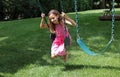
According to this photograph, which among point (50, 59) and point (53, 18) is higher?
point (53, 18)

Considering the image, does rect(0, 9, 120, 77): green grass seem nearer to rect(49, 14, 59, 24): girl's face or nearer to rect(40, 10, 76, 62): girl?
rect(40, 10, 76, 62): girl

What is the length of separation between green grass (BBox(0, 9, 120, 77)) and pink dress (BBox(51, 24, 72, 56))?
475 millimetres

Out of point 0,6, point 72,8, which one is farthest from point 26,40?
point 72,8

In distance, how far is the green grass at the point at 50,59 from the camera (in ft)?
21.9

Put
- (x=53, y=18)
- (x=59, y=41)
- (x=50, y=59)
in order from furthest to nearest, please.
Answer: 1. (x=50, y=59)
2. (x=59, y=41)
3. (x=53, y=18)

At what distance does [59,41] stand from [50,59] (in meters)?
1.40

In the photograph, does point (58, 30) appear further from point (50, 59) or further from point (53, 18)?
point (50, 59)

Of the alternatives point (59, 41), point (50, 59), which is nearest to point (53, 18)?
point (59, 41)

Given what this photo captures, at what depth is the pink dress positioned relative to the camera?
6430mm

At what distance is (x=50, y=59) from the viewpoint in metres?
7.84

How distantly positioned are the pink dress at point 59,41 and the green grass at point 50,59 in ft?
1.56

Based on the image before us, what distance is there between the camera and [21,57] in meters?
8.18

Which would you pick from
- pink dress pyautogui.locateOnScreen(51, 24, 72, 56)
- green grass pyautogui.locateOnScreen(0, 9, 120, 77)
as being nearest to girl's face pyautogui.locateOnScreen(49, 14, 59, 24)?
pink dress pyautogui.locateOnScreen(51, 24, 72, 56)

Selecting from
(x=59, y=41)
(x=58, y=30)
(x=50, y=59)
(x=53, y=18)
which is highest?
(x=53, y=18)
